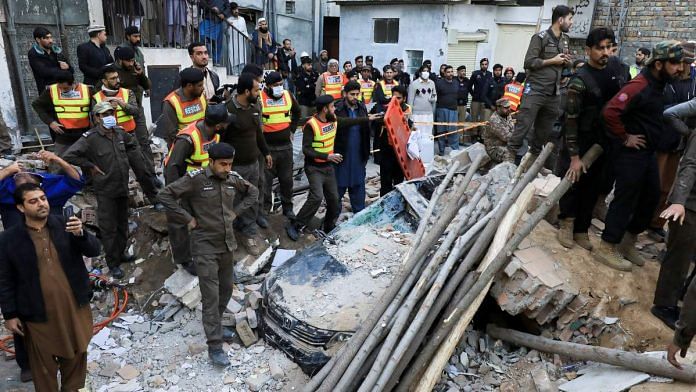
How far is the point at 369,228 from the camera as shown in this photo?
5723 millimetres

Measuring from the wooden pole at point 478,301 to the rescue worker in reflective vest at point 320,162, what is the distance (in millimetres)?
2510

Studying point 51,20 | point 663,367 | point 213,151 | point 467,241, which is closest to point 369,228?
point 467,241

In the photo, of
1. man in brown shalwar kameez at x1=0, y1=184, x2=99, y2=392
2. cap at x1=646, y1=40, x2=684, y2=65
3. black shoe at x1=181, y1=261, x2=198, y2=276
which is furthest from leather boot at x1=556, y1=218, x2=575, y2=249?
man in brown shalwar kameez at x1=0, y1=184, x2=99, y2=392

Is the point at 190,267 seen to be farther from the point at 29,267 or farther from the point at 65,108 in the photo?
the point at 65,108

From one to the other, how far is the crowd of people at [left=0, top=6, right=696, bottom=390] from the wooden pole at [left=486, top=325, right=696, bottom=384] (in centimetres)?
26

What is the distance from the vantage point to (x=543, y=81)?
20.7 feet

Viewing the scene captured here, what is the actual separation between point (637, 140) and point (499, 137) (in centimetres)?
255

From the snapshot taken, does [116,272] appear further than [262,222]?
No

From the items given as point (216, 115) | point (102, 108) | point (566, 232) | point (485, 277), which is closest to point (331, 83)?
point (102, 108)

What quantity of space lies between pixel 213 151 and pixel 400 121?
361 cm

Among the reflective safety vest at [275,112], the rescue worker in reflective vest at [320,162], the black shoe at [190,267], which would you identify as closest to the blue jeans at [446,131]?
the rescue worker in reflective vest at [320,162]

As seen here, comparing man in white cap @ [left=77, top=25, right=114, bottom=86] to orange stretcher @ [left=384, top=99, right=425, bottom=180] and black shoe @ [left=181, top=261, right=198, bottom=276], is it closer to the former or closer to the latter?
black shoe @ [left=181, top=261, right=198, bottom=276]

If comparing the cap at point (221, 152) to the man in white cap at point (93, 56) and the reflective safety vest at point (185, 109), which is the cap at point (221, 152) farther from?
the man in white cap at point (93, 56)

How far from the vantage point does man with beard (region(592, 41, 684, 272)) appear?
427 cm
